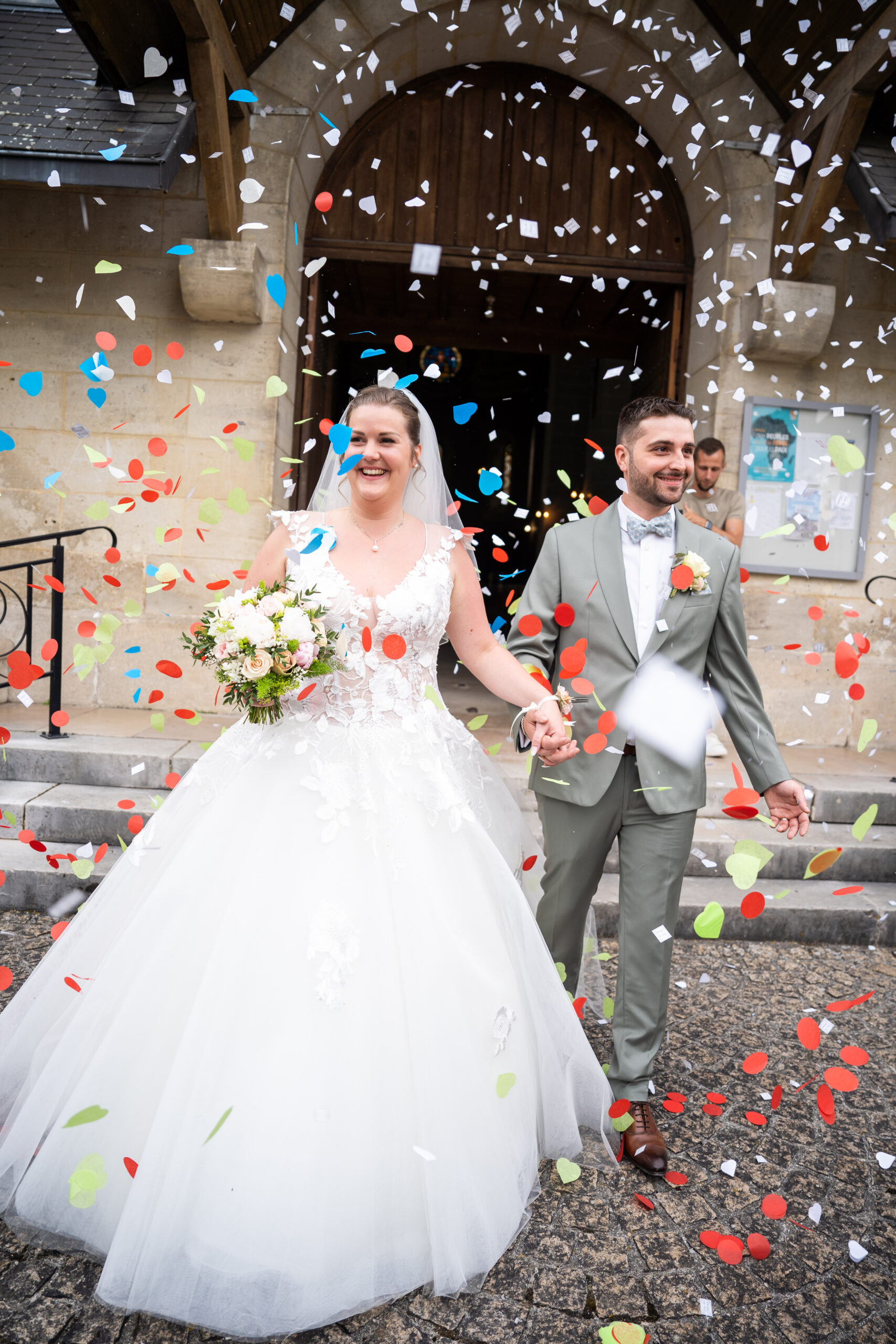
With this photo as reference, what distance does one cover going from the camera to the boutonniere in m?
2.54

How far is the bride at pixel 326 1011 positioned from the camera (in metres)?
1.78

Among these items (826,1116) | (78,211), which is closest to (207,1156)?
(826,1116)

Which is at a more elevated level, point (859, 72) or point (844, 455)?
point (859, 72)

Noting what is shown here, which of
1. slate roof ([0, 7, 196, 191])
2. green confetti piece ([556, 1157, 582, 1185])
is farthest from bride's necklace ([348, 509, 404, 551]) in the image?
slate roof ([0, 7, 196, 191])

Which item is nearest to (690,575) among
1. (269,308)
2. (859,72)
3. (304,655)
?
(304,655)

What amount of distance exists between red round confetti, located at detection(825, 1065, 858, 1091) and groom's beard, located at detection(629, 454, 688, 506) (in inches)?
77.5

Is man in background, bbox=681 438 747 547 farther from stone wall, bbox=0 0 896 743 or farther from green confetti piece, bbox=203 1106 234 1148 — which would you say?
green confetti piece, bbox=203 1106 234 1148

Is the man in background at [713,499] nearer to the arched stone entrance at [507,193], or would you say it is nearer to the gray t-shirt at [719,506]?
the gray t-shirt at [719,506]

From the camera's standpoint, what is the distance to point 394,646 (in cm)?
233

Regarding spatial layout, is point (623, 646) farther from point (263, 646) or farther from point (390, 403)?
point (263, 646)

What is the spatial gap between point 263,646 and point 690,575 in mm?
1241

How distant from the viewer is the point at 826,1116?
271 cm

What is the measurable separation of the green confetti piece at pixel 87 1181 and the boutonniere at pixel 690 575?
2.03 m

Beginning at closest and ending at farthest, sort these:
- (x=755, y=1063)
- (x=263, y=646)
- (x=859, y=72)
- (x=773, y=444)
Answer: (x=263, y=646)
(x=755, y=1063)
(x=859, y=72)
(x=773, y=444)
